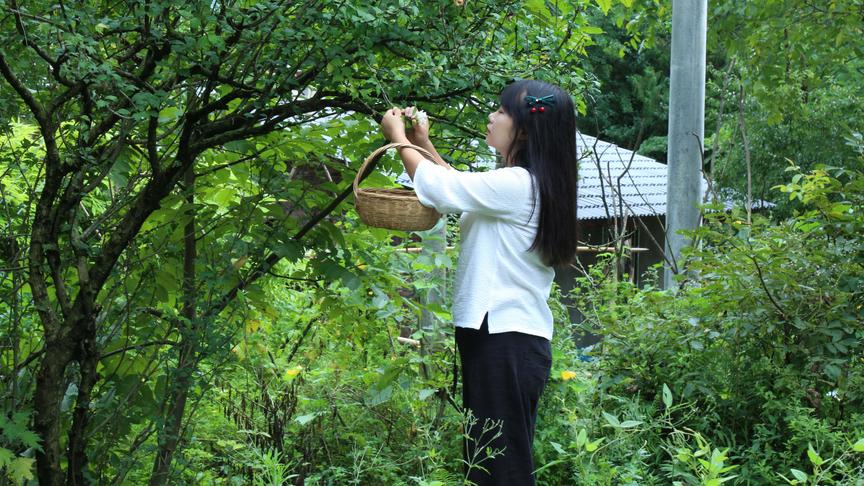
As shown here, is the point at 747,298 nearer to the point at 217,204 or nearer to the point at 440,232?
the point at 440,232

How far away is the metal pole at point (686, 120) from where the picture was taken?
662cm

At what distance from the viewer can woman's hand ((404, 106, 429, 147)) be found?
113 inches

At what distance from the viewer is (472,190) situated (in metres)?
2.78

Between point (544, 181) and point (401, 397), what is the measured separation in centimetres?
173

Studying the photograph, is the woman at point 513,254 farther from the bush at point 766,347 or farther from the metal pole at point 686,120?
the metal pole at point 686,120

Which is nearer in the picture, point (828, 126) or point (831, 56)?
point (831, 56)

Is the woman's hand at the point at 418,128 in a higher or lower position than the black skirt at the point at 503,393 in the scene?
higher

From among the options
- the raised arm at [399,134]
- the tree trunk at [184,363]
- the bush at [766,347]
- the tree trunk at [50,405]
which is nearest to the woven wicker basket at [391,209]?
the raised arm at [399,134]

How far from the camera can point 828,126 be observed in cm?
1711

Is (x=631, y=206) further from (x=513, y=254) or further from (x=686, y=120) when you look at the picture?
(x=513, y=254)

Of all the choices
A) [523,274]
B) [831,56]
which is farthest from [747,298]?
[831,56]

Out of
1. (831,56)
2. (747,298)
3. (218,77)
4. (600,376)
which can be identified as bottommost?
(600,376)

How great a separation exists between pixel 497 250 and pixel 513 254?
2.0 inches

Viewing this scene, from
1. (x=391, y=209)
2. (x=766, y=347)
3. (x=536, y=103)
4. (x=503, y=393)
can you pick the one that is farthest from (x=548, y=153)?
(x=766, y=347)
